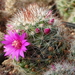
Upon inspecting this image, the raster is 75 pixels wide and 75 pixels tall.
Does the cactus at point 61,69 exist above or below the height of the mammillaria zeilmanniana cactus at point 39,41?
below

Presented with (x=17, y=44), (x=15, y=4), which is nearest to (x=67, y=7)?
(x=15, y=4)

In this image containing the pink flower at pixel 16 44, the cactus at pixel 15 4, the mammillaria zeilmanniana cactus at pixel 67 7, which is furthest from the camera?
the cactus at pixel 15 4

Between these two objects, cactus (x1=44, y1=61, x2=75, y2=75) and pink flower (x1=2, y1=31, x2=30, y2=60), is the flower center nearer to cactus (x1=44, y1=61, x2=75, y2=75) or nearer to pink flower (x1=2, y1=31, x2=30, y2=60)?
pink flower (x1=2, y1=31, x2=30, y2=60)

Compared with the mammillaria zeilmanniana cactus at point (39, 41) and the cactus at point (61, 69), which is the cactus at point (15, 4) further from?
the cactus at point (61, 69)

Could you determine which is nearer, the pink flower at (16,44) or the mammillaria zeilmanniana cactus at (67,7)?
the pink flower at (16,44)

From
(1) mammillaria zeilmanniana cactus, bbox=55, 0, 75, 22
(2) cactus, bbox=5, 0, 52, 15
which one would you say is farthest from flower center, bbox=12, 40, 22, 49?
(2) cactus, bbox=5, 0, 52, 15

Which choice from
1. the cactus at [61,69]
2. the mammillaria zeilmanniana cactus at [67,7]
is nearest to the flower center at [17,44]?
the cactus at [61,69]

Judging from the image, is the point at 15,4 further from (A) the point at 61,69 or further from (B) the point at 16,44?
(A) the point at 61,69

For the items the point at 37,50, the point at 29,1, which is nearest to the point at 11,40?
the point at 37,50

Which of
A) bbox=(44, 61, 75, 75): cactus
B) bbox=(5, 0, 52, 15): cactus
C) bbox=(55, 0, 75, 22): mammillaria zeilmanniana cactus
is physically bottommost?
bbox=(44, 61, 75, 75): cactus
